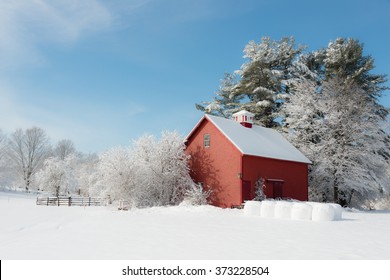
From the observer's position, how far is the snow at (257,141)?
27891mm

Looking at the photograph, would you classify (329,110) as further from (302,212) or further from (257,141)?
(302,212)

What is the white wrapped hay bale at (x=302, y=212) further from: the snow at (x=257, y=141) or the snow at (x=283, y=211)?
the snow at (x=257, y=141)

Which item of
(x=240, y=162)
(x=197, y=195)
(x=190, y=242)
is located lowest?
(x=190, y=242)

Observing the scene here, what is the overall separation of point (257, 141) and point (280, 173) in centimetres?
327

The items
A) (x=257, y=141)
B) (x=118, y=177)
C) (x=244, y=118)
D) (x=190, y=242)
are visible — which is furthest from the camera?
(x=244, y=118)

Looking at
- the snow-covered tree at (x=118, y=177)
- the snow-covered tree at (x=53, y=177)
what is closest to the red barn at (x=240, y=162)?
the snow-covered tree at (x=118, y=177)

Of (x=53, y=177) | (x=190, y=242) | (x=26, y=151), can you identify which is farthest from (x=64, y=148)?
(x=190, y=242)

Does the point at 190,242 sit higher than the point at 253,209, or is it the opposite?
the point at 253,209

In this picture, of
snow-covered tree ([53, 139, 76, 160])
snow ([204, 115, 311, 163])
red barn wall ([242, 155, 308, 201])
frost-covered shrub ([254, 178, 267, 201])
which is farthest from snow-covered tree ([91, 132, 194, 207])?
snow-covered tree ([53, 139, 76, 160])

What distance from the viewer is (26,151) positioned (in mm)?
71188
